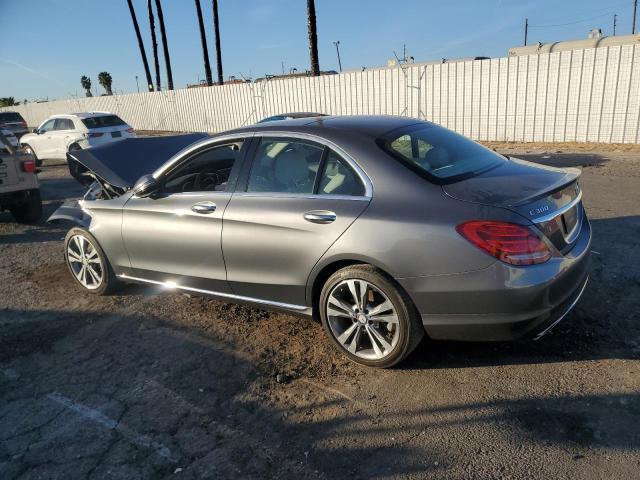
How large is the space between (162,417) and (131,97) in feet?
105

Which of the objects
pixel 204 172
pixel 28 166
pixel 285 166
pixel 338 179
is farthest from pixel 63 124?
pixel 338 179

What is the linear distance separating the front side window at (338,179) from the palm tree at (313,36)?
18.4m

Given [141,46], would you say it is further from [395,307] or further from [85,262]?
[395,307]

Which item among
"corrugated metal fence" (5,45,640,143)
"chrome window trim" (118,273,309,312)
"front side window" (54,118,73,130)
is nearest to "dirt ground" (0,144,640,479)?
"chrome window trim" (118,273,309,312)

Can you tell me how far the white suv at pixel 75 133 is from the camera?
15.1 m

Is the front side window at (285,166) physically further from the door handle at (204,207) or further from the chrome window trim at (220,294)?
the chrome window trim at (220,294)

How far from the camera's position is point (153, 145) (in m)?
6.08

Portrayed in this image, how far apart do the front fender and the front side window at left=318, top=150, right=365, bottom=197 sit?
105 inches

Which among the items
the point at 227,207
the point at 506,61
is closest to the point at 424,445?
the point at 227,207

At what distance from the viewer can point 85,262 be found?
5.12m

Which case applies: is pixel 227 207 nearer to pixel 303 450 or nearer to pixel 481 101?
pixel 303 450

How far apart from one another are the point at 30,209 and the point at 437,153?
7.59m

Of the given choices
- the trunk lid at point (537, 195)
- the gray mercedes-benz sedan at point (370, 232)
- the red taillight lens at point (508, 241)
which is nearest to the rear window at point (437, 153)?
the gray mercedes-benz sedan at point (370, 232)

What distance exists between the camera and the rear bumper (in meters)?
2.88
